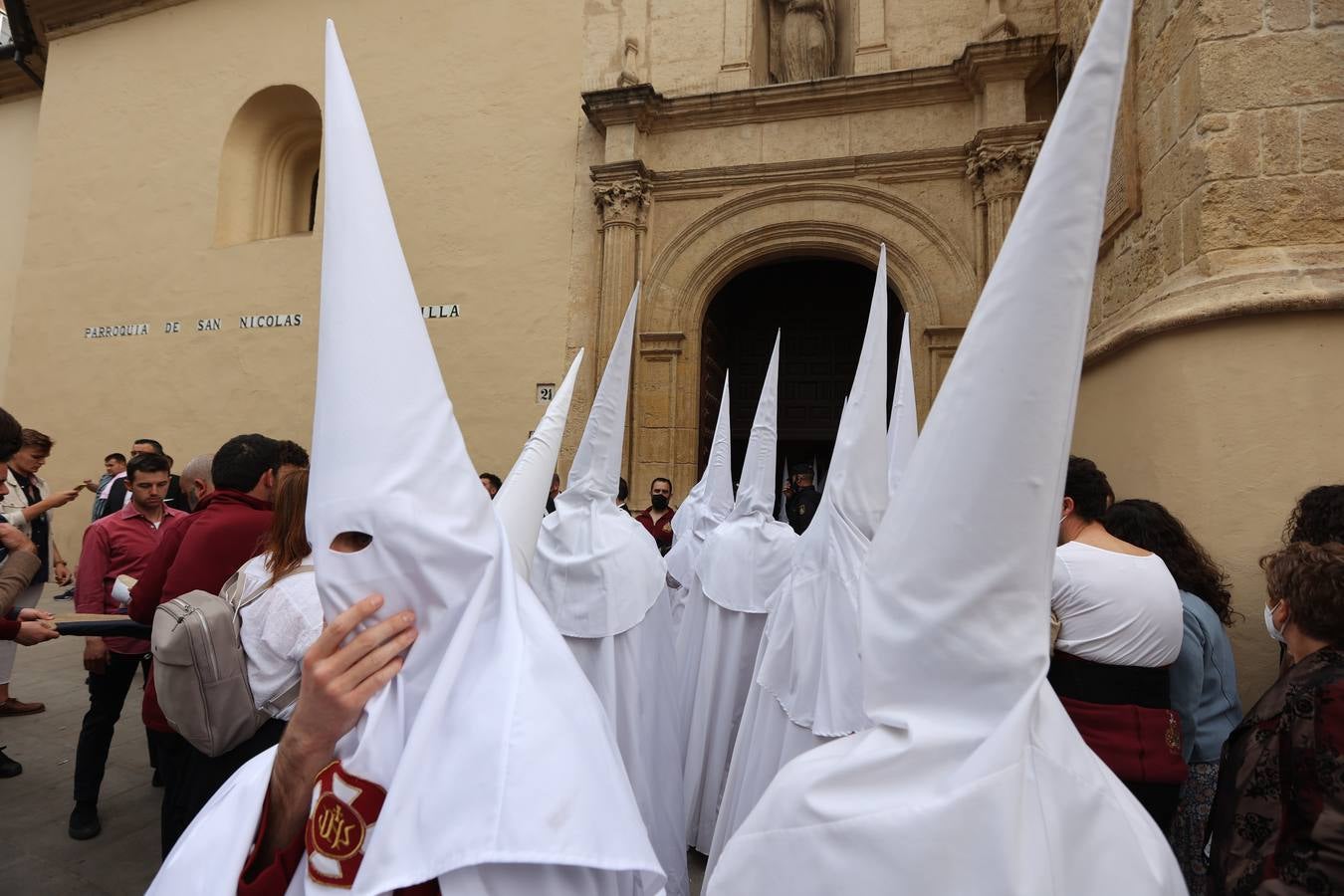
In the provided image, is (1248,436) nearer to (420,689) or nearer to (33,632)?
(420,689)

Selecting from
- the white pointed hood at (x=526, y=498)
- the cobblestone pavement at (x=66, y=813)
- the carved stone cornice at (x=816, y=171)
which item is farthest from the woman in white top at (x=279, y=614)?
the carved stone cornice at (x=816, y=171)

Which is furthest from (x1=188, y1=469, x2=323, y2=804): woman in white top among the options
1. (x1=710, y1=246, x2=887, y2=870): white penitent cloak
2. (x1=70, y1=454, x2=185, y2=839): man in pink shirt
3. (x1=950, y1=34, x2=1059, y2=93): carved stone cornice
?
(x1=950, y1=34, x2=1059, y2=93): carved stone cornice

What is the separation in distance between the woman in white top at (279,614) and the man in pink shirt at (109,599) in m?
1.58

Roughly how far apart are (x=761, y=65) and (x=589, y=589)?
317 inches

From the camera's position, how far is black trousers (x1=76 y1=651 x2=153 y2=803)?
348 centimetres

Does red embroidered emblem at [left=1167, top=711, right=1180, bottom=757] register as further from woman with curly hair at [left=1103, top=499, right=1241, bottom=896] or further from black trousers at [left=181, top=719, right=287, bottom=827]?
black trousers at [left=181, top=719, right=287, bottom=827]

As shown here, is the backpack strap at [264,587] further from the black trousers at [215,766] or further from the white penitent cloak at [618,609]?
the white penitent cloak at [618,609]

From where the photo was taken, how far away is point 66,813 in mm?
3654

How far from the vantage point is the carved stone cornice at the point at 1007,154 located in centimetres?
739

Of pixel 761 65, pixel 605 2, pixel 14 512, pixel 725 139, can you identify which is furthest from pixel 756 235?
pixel 14 512

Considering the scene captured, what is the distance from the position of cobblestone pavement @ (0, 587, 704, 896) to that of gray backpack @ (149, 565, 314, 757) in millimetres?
1555

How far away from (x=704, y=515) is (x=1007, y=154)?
5070 millimetres

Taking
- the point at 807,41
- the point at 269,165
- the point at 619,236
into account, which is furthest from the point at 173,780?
the point at 269,165

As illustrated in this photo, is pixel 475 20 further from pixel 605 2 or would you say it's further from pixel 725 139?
pixel 725 139
